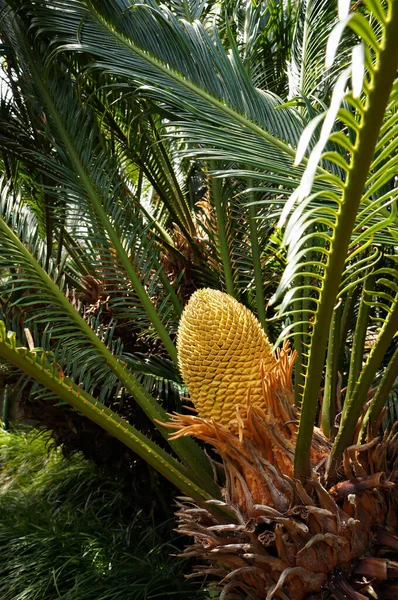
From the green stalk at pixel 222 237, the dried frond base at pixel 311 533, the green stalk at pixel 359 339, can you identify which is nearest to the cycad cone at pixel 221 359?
the dried frond base at pixel 311 533

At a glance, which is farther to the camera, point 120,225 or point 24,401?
point 24,401

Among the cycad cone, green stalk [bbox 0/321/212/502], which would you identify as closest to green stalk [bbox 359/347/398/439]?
the cycad cone

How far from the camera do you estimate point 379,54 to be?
0.81 m

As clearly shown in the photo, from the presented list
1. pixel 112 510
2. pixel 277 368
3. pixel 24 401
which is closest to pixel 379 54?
pixel 277 368

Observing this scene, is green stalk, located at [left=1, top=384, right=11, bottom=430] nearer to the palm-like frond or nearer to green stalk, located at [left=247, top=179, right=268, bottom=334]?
green stalk, located at [left=247, top=179, right=268, bottom=334]

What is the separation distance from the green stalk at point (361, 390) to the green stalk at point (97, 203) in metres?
0.90

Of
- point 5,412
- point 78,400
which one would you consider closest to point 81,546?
point 78,400

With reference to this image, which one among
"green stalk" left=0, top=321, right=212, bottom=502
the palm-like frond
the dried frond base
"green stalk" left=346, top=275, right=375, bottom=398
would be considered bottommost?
the dried frond base

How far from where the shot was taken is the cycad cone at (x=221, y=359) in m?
1.71

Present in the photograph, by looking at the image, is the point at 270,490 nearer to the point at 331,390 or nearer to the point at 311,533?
the point at 311,533

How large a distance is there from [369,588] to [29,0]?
2.25 metres

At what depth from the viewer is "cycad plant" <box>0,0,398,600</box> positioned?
4.26ft

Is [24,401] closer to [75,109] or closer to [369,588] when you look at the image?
[75,109]

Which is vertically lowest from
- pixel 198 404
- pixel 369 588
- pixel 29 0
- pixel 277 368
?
pixel 369 588
